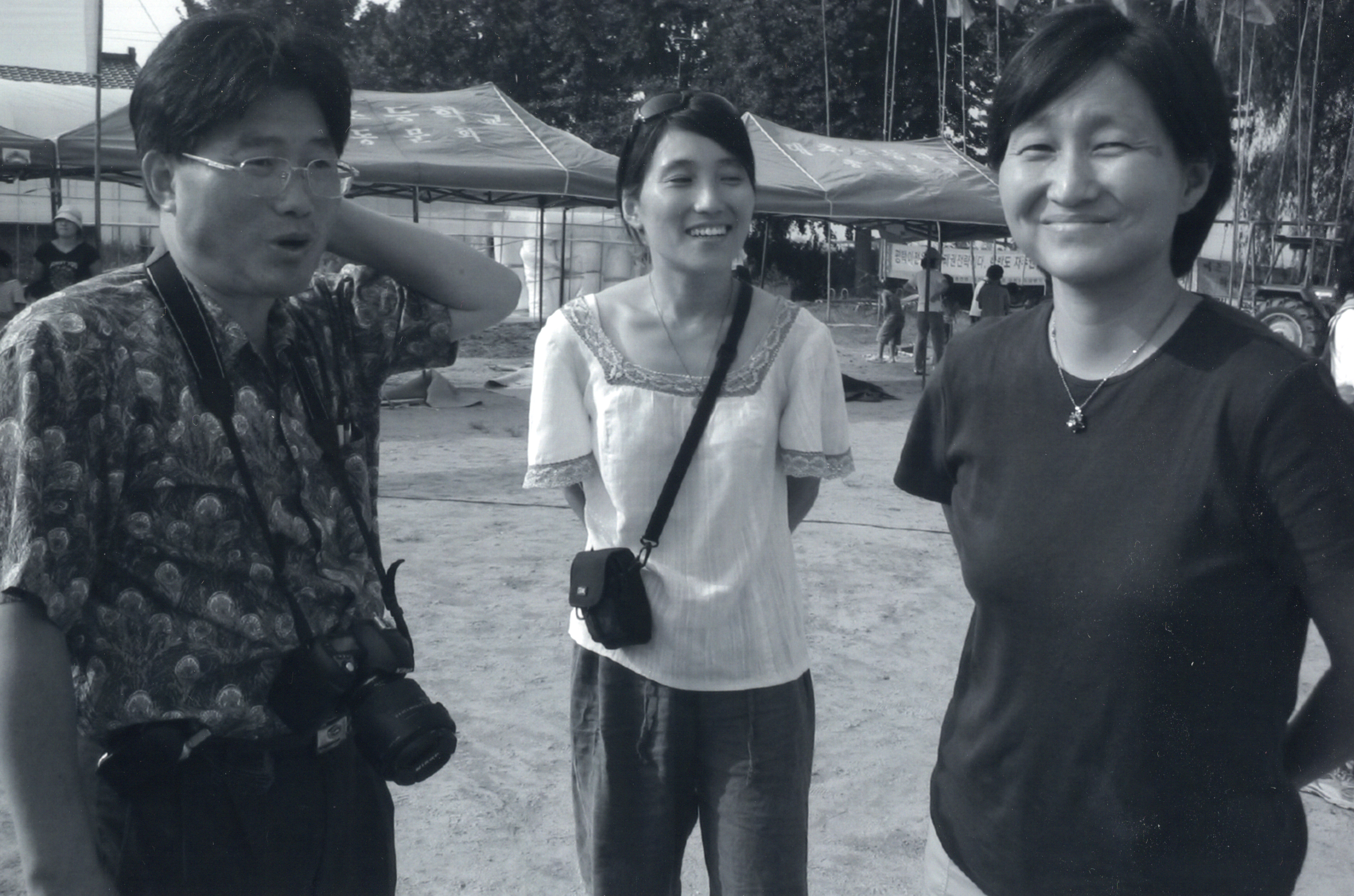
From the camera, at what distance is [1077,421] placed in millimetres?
1487

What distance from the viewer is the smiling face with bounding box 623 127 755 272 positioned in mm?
2244

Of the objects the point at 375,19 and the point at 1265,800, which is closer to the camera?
the point at 1265,800

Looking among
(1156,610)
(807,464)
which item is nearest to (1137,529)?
(1156,610)

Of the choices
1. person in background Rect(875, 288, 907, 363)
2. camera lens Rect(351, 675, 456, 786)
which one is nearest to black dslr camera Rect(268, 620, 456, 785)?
camera lens Rect(351, 675, 456, 786)

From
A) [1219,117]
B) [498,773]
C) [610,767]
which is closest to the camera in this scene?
[1219,117]

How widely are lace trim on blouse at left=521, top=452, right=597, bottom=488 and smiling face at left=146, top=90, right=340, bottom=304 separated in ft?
2.44

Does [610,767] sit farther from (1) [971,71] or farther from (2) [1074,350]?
(1) [971,71]

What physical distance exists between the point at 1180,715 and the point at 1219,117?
0.74m

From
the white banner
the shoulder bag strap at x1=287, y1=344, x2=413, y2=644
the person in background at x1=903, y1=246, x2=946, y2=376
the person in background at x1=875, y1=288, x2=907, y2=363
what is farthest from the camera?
the white banner

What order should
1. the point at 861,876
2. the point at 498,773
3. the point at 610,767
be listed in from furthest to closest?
the point at 498,773 → the point at 861,876 → the point at 610,767

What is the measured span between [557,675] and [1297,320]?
1179cm

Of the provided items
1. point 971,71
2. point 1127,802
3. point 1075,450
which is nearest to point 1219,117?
point 1075,450

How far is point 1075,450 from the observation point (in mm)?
1476

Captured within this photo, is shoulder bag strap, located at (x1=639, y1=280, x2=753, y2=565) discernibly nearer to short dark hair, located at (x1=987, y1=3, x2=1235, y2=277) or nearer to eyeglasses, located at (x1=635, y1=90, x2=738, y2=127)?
eyeglasses, located at (x1=635, y1=90, x2=738, y2=127)
